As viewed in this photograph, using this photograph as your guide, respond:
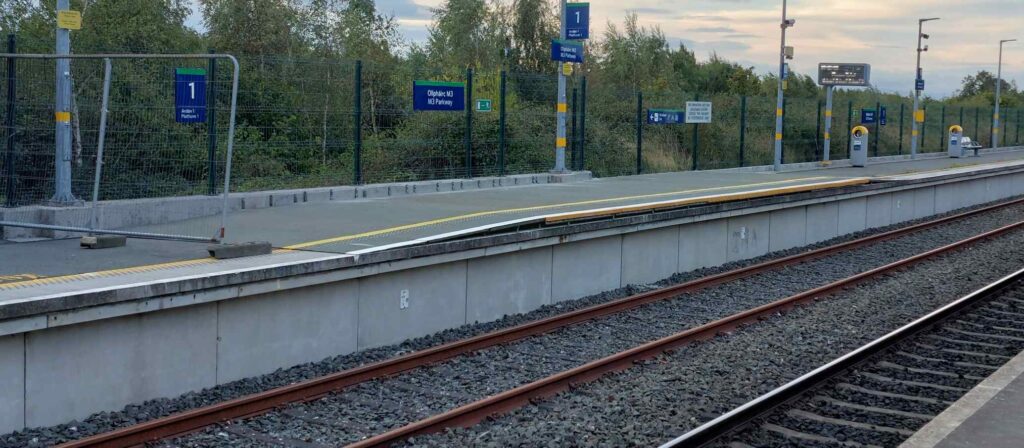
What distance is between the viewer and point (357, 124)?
18828mm

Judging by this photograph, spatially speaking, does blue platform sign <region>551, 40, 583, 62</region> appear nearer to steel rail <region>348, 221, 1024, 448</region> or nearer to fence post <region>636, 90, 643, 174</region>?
fence post <region>636, 90, 643, 174</region>

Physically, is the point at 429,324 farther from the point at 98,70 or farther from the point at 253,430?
the point at 98,70

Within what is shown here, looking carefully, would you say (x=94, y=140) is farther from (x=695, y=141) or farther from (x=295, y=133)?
(x=695, y=141)

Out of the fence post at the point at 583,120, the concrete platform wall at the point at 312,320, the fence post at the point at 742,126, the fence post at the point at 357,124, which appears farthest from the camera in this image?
the fence post at the point at 742,126

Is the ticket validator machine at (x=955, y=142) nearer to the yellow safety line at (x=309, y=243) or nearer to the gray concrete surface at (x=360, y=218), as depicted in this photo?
the gray concrete surface at (x=360, y=218)

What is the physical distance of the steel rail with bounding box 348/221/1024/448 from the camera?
8148 millimetres

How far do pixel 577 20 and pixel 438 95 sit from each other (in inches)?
223

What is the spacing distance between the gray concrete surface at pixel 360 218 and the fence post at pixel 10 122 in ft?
3.38

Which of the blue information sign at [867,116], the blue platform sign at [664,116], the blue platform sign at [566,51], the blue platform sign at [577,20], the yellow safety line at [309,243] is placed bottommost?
the yellow safety line at [309,243]

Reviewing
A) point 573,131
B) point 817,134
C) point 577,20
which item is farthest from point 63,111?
point 817,134

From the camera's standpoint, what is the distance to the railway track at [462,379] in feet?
26.9

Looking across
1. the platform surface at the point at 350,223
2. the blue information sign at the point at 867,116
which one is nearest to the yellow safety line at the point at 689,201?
the platform surface at the point at 350,223

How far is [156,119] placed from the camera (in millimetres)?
13367

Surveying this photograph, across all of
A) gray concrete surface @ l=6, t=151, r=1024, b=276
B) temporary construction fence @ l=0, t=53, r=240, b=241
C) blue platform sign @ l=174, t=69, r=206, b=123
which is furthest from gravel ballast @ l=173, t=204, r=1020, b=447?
blue platform sign @ l=174, t=69, r=206, b=123
